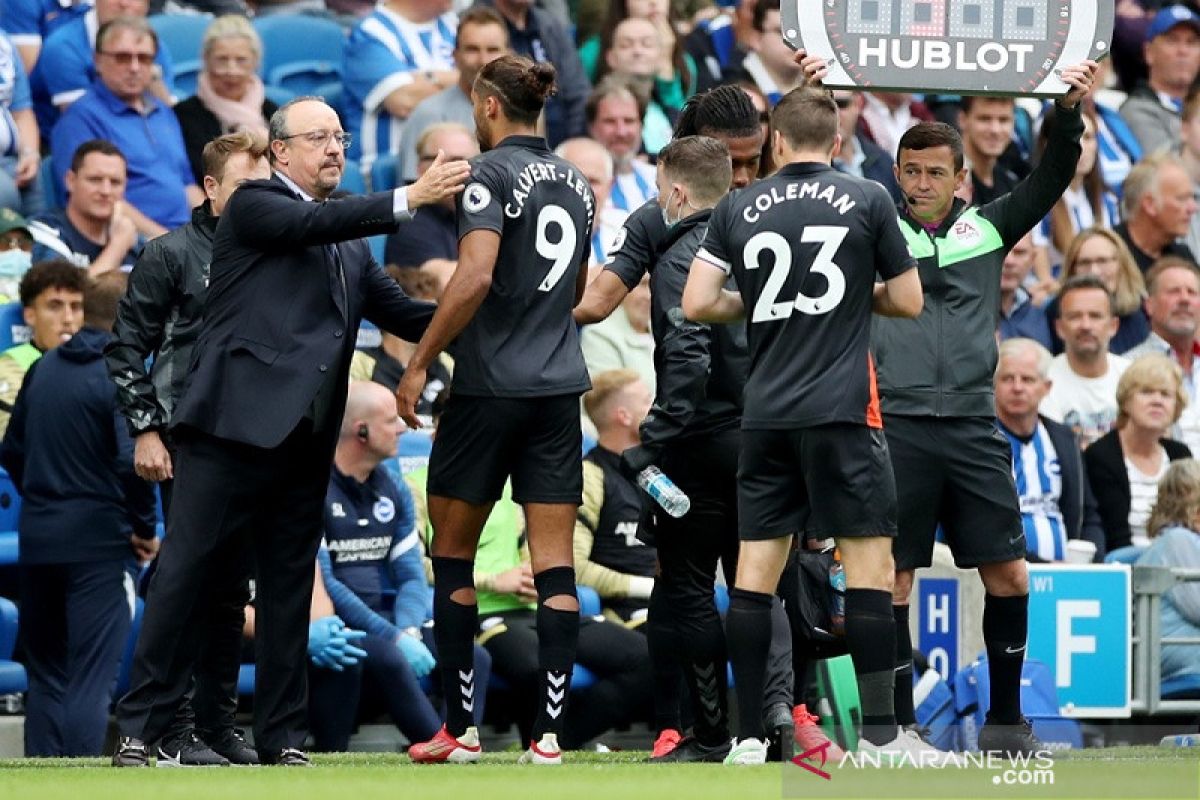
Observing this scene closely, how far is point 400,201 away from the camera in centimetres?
818

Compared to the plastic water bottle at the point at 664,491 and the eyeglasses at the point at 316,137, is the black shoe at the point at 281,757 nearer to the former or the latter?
the plastic water bottle at the point at 664,491

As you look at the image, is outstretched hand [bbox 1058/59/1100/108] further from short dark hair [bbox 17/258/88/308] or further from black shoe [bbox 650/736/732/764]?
short dark hair [bbox 17/258/88/308]

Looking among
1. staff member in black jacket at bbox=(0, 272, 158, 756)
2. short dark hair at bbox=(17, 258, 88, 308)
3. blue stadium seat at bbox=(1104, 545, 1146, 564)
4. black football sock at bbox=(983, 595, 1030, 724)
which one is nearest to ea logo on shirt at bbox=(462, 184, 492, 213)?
black football sock at bbox=(983, 595, 1030, 724)

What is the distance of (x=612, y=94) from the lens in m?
15.3

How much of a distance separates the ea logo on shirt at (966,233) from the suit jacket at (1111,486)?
508 centimetres

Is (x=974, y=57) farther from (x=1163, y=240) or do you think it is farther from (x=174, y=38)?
(x=1163, y=240)

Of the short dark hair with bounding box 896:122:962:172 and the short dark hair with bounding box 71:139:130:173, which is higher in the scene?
the short dark hair with bounding box 71:139:130:173

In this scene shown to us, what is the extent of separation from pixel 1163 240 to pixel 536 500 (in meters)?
9.44

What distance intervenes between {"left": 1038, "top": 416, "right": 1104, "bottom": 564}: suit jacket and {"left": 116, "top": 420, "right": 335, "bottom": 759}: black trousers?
19.2ft

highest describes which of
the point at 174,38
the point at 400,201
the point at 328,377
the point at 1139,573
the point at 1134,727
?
the point at 174,38

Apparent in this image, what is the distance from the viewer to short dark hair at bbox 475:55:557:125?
8.66m

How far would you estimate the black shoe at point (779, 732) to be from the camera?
28.3 ft

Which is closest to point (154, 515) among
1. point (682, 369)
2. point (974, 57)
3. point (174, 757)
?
point (174, 757)

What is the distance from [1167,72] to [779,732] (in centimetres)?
1109
